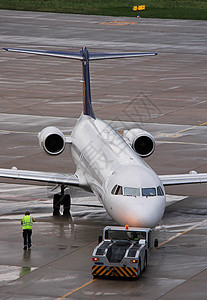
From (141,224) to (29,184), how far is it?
38.3 feet

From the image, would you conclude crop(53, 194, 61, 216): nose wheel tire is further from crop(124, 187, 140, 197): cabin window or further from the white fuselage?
crop(124, 187, 140, 197): cabin window

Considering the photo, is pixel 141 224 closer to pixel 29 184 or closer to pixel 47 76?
pixel 29 184

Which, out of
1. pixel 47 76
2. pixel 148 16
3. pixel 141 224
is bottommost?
pixel 141 224

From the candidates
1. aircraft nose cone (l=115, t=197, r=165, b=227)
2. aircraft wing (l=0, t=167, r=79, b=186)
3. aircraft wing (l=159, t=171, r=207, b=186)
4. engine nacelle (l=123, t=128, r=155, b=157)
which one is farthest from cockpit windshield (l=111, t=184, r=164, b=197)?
engine nacelle (l=123, t=128, r=155, b=157)

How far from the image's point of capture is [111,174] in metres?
26.1

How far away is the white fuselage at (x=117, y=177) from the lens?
79.4 feet

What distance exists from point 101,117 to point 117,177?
2269 cm

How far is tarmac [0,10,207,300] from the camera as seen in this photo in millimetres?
23000

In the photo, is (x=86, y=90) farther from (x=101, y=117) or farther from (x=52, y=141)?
(x=101, y=117)

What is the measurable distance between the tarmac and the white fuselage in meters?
1.57

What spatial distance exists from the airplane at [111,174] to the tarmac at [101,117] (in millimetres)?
1469

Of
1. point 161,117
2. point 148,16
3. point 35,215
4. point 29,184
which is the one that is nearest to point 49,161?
point 29,184

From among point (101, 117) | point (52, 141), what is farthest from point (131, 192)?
point (101, 117)

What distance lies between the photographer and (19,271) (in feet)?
77.2
